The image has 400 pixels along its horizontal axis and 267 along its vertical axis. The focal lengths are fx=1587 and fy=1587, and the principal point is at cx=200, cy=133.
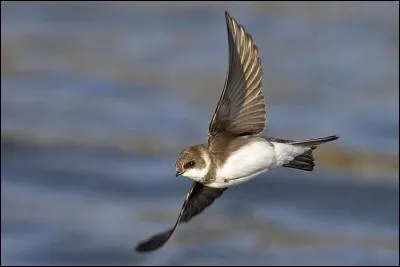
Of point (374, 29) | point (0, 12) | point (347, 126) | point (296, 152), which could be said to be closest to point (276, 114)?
point (347, 126)

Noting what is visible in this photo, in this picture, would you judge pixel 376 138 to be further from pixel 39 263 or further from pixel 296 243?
pixel 39 263

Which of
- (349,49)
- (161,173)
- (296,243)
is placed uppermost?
(349,49)

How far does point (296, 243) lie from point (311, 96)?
82.5 inches

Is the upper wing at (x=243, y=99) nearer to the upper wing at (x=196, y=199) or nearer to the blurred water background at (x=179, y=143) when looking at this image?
the upper wing at (x=196, y=199)

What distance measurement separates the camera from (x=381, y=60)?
48.8 feet

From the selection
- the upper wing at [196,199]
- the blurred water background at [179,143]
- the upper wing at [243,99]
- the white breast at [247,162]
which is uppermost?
the blurred water background at [179,143]

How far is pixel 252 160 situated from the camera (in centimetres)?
294

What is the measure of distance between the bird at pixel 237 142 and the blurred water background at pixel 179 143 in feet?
26.5

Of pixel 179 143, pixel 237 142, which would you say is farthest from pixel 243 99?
pixel 179 143

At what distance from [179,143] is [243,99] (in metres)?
9.25

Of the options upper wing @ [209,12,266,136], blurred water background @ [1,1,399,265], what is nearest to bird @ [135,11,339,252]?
upper wing @ [209,12,266,136]

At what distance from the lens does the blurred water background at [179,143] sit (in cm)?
1198

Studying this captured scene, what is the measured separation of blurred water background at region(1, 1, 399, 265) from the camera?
12.0 meters

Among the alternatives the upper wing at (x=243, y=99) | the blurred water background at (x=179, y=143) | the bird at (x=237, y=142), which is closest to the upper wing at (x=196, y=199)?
the bird at (x=237, y=142)
